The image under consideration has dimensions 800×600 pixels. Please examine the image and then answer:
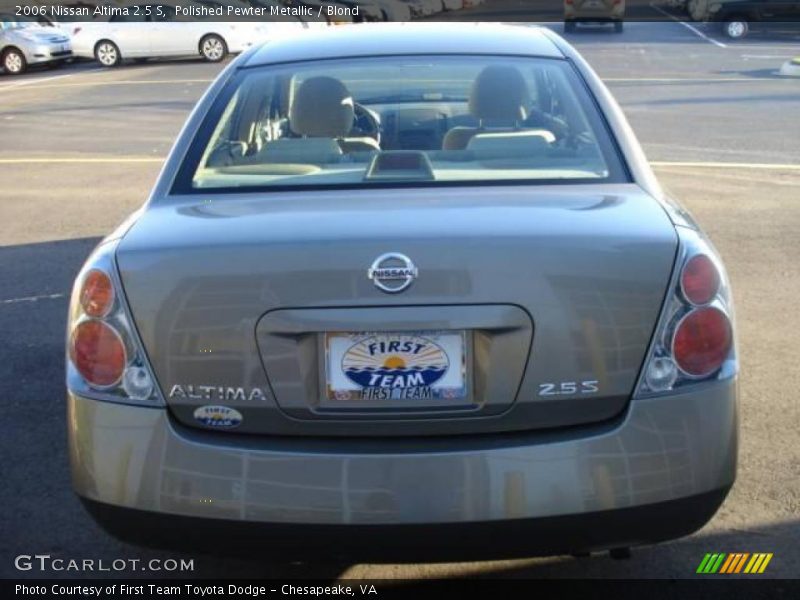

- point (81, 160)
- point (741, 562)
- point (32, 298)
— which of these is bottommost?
point (81, 160)

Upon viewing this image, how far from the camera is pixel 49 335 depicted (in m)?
6.38

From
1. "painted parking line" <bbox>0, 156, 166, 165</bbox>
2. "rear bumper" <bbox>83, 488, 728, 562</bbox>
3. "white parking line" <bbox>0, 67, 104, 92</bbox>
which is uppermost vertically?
"rear bumper" <bbox>83, 488, 728, 562</bbox>

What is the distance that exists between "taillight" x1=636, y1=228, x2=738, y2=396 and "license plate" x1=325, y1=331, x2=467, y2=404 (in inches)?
19.7

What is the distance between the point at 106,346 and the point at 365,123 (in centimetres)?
218

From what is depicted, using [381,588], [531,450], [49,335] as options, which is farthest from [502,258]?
[49,335]

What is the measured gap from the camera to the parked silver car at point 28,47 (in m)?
27.2

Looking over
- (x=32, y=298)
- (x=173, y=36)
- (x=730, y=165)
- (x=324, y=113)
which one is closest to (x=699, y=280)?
(x=324, y=113)

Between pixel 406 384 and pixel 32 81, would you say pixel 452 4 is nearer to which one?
pixel 32 81

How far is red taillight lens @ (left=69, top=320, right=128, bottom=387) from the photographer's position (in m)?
3.11

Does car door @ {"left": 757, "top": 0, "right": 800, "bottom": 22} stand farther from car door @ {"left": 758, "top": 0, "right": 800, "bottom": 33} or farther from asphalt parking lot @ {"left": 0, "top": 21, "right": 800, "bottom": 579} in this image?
asphalt parking lot @ {"left": 0, "top": 21, "right": 800, "bottom": 579}

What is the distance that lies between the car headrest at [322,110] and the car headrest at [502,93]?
54 cm

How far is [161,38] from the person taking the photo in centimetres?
2831

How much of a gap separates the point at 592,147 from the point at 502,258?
113 cm

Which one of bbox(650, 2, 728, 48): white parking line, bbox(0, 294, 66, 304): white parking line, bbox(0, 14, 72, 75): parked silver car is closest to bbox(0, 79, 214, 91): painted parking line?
bbox(0, 14, 72, 75): parked silver car
